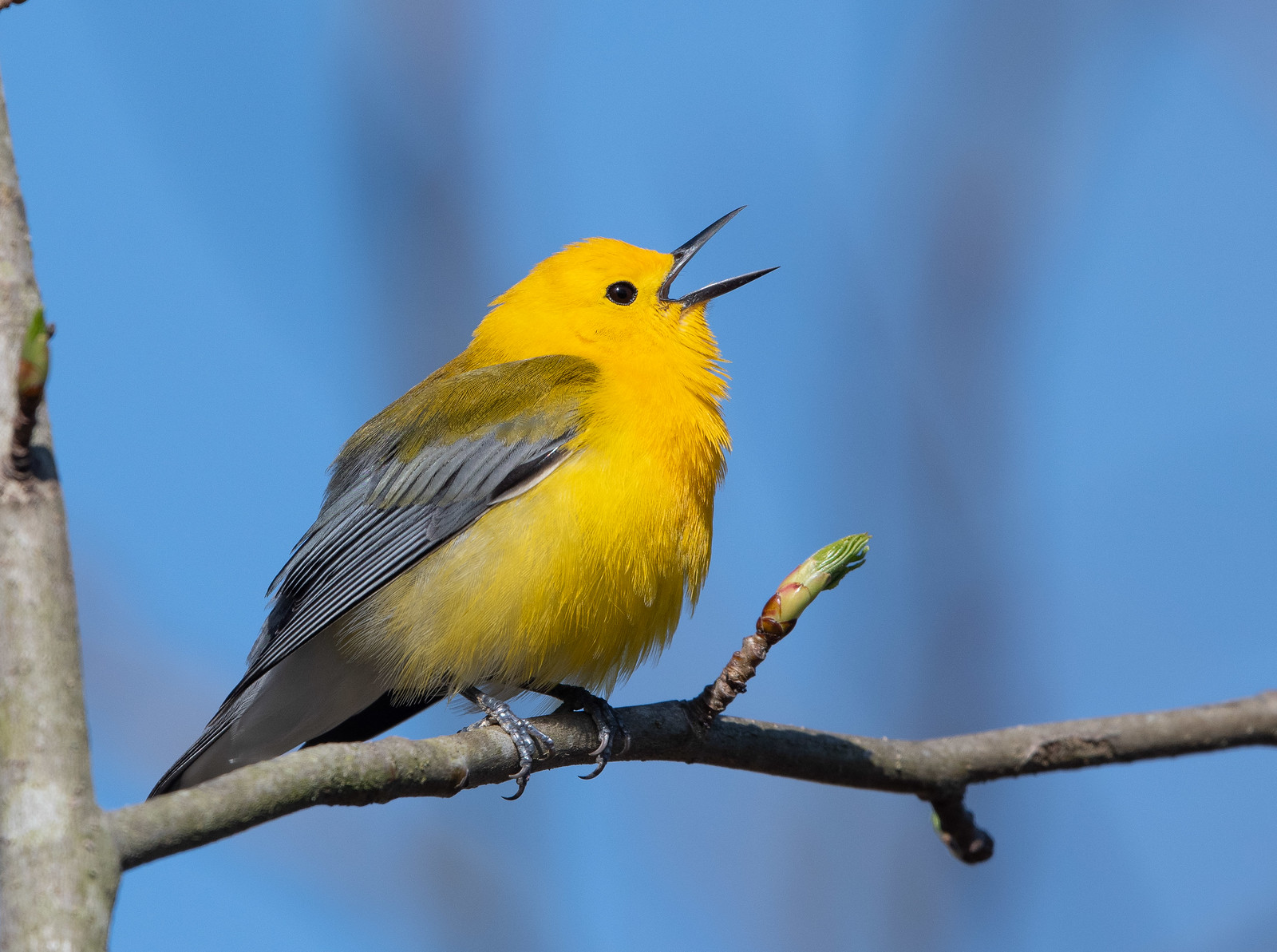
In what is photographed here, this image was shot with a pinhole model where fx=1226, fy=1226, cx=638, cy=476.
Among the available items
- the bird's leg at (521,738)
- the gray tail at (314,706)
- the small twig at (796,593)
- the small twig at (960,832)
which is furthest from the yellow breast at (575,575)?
the small twig at (960,832)

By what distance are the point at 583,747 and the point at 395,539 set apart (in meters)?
1.46

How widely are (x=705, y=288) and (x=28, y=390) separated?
4419 mm

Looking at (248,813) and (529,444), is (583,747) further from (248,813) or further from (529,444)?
(248,813)

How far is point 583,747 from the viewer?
4.43 meters

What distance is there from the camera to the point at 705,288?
6.29 m

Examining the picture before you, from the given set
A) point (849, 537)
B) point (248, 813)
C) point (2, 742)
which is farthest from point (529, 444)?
point (2, 742)

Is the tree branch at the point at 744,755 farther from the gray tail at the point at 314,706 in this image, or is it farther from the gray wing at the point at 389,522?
the gray tail at the point at 314,706

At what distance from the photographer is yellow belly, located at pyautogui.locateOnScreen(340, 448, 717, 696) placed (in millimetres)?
4848

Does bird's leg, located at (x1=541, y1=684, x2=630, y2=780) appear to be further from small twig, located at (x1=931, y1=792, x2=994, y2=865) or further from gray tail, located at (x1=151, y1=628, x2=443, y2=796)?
small twig, located at (x1=931, y1=792, x2=994, y2=865)

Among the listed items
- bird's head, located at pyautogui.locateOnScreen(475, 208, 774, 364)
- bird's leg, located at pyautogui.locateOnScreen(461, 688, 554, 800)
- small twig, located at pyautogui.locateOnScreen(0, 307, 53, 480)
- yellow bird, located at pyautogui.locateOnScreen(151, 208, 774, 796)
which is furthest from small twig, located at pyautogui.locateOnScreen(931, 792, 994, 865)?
small twig, located at pyautogui.locateOnScreen(0, 307, 53, 480)

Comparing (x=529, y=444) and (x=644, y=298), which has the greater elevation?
(x=644, y=298)

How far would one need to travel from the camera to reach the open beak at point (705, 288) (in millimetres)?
6250

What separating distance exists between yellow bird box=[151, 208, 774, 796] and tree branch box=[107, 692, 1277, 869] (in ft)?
1.11

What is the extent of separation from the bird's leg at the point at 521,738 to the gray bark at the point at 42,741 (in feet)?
6.04
